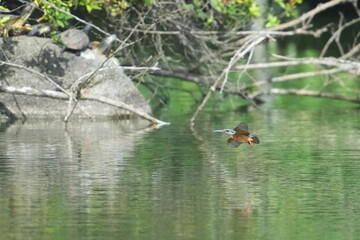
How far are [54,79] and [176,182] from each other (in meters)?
6.77

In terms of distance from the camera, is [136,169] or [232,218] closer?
[232,218]

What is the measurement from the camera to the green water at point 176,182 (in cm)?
805

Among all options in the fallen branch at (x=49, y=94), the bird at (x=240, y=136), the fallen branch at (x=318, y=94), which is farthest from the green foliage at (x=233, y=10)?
the bird at (x=240, y=136)

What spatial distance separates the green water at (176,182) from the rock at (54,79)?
2.42 ft

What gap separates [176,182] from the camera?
34.1ft

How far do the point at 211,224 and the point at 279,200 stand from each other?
129 cm

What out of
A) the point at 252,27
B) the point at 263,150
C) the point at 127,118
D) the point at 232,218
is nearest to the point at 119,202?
the point at 232,218

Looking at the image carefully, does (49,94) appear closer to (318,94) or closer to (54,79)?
(54,79)

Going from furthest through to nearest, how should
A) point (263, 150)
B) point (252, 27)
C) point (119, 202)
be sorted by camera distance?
1. point (252, 27)
2. point (263, 150)
3. point (119, 202)

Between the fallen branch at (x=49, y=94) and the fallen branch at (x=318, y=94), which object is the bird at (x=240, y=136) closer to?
the fallen branch at (x=49, y=94)

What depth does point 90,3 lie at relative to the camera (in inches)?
629

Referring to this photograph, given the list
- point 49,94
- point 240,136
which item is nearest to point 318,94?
point 49,94

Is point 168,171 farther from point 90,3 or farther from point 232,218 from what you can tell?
point 90,3

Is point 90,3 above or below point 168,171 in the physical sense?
above
